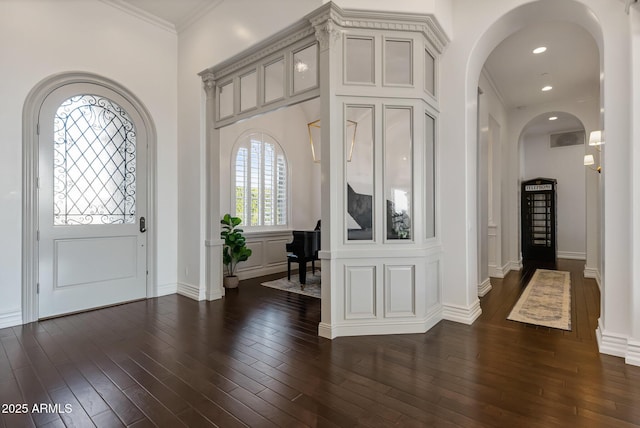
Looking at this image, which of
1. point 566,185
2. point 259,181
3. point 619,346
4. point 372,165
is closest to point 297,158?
point 259,181

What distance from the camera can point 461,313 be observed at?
3664 millimetres

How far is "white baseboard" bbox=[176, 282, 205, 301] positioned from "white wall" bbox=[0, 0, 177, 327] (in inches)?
6.1

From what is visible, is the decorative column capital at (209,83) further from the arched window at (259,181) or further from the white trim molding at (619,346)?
the white trim molding at (619,346)

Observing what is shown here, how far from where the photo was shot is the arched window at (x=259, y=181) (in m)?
6.24

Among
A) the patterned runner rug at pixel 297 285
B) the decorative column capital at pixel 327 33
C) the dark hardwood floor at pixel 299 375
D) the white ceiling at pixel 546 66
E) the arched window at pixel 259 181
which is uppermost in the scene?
the white ceiling at pixel 546 66

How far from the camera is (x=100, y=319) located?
380cm

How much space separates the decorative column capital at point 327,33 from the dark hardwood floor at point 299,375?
2.97 m

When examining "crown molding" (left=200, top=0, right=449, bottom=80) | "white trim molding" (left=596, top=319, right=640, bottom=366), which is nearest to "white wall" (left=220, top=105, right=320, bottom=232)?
"crown molding" (left=200, top=0, right=449, bottom=80)

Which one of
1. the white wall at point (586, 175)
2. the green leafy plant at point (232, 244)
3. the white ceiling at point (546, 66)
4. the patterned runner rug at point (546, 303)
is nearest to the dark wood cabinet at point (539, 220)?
the white wall at point (586, 175)

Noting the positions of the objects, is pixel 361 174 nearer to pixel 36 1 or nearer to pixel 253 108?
pixel 253 108

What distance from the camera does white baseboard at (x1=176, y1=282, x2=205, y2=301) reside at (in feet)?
15.3

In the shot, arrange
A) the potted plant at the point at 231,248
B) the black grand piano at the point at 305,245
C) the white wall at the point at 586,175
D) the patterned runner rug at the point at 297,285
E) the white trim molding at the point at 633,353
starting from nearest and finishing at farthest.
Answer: the white trim molding at the point at 633,353 → the patterned runner rug at the point at 297,285 → the black grand piano at the point at 305,245 → the potted plant at the point at 231,248 → the white wall at the point at 586,175

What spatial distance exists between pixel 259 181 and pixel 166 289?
270 centimetres

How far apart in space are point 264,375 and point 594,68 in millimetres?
6710
